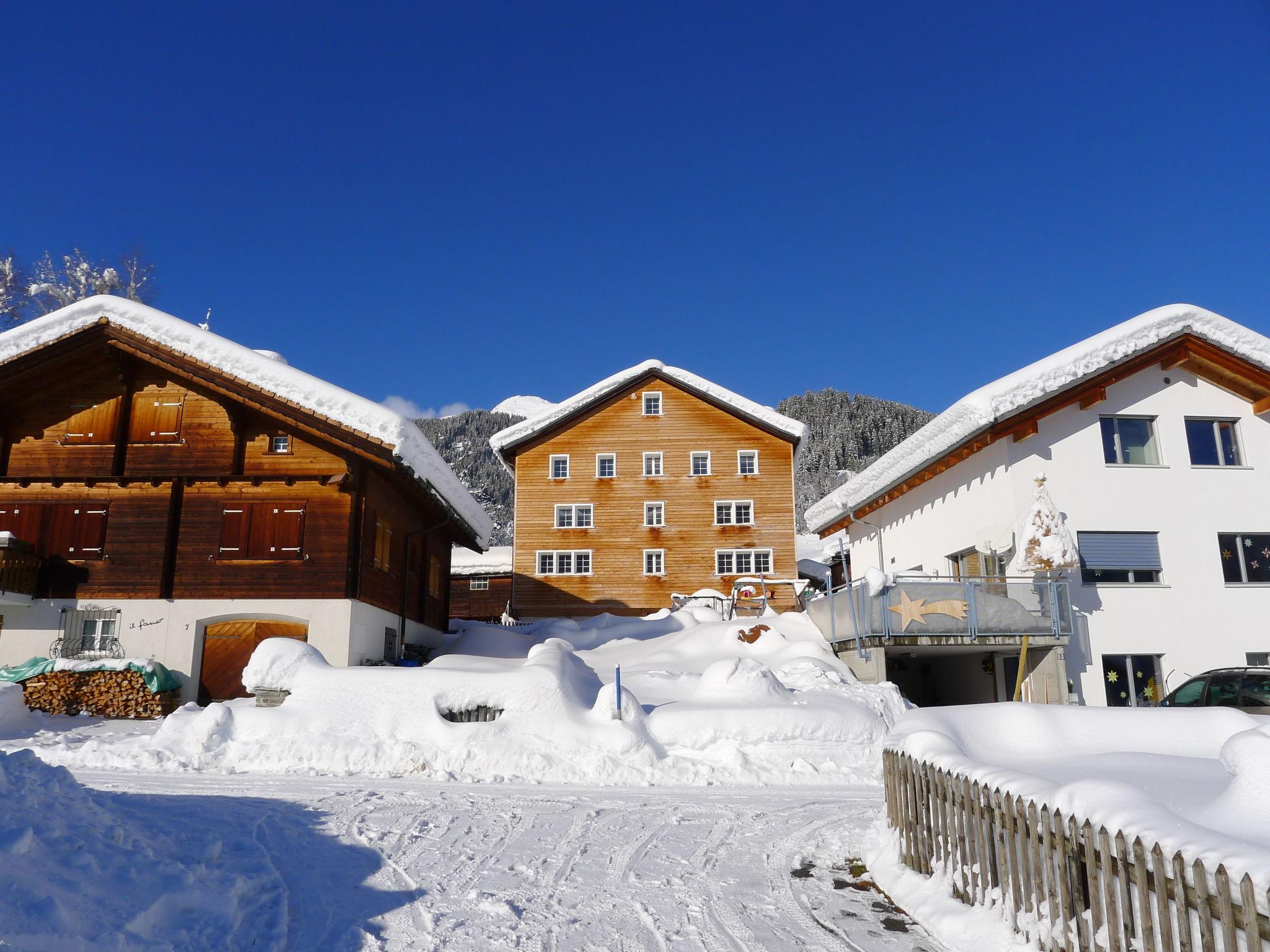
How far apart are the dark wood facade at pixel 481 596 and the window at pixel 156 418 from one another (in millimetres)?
24015

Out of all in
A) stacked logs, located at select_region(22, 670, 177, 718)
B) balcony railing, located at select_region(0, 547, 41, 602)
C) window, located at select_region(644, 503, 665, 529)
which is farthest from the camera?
window, located at select_region(644, 503, 665, 529)

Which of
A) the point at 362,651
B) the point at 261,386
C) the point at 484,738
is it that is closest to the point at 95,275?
the point at 261,386

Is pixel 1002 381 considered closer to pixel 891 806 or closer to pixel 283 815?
pixel 891 806

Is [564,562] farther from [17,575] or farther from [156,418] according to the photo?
[17,575]

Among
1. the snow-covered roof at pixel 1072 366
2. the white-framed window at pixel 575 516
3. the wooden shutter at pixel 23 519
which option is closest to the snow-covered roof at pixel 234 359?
the wooden shutter at pixel 23 519

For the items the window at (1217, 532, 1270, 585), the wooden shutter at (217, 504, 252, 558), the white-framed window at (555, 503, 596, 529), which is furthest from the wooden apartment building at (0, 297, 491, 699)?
the window at (1217, 532, 1270, 585)

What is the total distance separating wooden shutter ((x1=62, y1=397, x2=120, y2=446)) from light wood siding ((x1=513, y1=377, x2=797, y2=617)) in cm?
1577

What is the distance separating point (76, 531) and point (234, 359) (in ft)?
17.0

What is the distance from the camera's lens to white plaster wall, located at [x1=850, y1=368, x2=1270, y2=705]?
18.5m

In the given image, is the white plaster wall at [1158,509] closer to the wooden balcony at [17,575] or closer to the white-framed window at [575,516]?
the white-framed window at [575,516]

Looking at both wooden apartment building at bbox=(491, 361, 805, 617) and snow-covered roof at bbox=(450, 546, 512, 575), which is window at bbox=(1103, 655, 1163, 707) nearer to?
wooden apartment building at bbox=(491, 361, 805, 617)

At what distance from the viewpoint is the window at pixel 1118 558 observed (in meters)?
A: 18.9

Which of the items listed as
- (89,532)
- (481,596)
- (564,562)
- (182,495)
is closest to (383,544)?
(182,495)

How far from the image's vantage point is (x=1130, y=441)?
65.6ft
